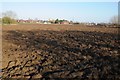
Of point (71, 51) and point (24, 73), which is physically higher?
point (71, 51)

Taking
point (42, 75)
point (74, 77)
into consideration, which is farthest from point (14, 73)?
point (74, 77)

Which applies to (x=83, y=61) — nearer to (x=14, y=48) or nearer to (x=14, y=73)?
(x=14, y=73)

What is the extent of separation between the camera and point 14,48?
16594mm

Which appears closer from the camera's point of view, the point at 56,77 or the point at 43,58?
the point at 56,77

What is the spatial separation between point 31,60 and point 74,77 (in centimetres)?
406

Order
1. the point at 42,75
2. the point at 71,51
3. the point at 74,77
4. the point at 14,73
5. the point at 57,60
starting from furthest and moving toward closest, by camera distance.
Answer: the point at 71,51
the point at 57,60
the point at 14,73
the point at 42,75
the point at 74,77

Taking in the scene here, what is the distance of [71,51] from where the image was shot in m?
14.1

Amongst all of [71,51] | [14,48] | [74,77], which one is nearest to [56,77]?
[74,77]

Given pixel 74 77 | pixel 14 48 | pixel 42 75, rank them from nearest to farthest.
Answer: pixel 74 77
pixel 42 75
pixel 14 48

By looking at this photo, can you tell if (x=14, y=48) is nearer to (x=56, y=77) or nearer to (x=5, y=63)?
(x=5, y=63)

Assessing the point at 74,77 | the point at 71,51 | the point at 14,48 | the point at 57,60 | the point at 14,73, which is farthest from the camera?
the point at 14,48

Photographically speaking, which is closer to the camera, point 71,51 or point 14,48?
point 71,51

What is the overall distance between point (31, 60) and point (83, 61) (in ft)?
10.9

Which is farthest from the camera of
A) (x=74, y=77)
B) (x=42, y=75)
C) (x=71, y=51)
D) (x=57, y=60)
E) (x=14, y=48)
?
(x=14, y=48)
